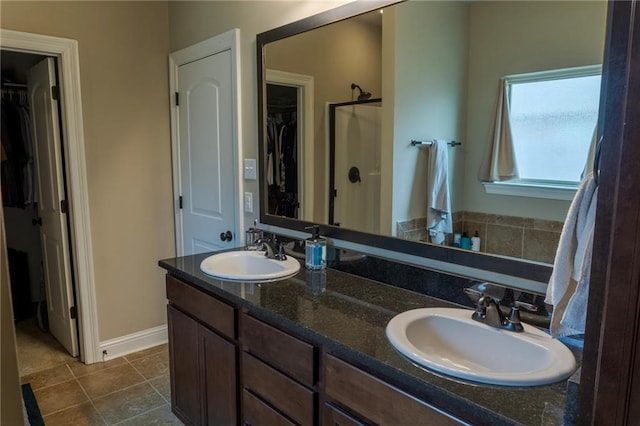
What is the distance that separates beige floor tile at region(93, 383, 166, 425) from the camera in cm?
235

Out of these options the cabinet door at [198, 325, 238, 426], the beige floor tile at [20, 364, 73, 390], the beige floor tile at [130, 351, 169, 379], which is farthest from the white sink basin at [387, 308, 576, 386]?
the beige floor tile at [20, 364, 73, 390]

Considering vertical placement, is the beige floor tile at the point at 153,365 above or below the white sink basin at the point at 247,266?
below

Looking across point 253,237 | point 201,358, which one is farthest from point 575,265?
point 253,237

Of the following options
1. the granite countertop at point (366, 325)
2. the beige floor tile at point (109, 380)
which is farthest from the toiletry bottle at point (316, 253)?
the beige floor tile at point (109, 380)

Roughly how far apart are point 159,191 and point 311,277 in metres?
1.71

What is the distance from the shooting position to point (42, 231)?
3.20m

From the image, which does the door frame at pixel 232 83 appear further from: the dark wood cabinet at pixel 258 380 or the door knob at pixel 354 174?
the door knob at pixel 354 174

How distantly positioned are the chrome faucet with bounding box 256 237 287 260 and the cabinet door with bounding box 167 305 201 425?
1.54 ft

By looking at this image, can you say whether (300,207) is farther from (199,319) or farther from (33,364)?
(33,364)

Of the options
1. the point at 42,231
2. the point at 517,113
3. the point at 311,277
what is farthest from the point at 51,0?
the point at 517,113

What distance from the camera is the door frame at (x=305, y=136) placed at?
216 centimetres

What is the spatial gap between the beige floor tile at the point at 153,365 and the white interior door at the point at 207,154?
0.75 metres

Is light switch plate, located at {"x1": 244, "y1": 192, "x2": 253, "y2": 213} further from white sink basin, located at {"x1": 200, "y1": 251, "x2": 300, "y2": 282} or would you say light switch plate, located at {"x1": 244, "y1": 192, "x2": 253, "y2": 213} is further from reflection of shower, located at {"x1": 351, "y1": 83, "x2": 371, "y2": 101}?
reflection of shower, located at {"x1": 351, "y1": 83, "x2": 371, "y2": 101}

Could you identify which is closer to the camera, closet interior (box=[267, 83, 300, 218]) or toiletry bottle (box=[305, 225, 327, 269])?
toiletry bottle (box=[305, 225, 327, 269])
